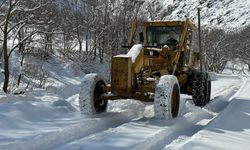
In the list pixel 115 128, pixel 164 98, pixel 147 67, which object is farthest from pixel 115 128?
pixel 147 67

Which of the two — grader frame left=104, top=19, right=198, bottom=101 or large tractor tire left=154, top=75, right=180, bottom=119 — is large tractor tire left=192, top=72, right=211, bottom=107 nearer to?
grader frame left=104, top=19, right=198, bottom=101

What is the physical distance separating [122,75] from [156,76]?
202cm

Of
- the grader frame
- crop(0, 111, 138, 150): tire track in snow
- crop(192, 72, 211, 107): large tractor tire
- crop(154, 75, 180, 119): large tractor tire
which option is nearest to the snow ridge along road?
crop(154, 75, 180, 119): large tractor tire

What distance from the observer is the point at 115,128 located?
8797 millimetres

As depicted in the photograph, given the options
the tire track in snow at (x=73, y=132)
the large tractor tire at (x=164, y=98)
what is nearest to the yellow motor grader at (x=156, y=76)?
the large tractor tire at (x=164, y=98)

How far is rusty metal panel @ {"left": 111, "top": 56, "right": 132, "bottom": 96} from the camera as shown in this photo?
10297 mm

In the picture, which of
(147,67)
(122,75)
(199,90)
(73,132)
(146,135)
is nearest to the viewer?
(146,135)

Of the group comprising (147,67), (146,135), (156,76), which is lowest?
(146,135)

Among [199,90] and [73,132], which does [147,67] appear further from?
[73,132]

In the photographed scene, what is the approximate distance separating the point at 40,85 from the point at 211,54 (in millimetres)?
41059

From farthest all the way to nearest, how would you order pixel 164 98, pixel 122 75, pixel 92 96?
1. pixel 92 96
2. pixel 122 75
3. pixel 164 98

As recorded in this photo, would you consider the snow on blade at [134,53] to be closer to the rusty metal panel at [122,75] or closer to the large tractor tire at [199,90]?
the rusty metal panel at [122,75]

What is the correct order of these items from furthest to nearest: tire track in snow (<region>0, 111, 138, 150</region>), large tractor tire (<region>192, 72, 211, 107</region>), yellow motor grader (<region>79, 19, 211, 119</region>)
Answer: large tractor tire (<region>192, 72, 211, 107</region>) → yellow motor grader (<region>79, 19, 211, 119</region>) → tire track in snow (<region>0, 111, 138, 150</region>)

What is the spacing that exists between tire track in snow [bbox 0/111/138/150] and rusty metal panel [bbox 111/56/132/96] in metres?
0.68
